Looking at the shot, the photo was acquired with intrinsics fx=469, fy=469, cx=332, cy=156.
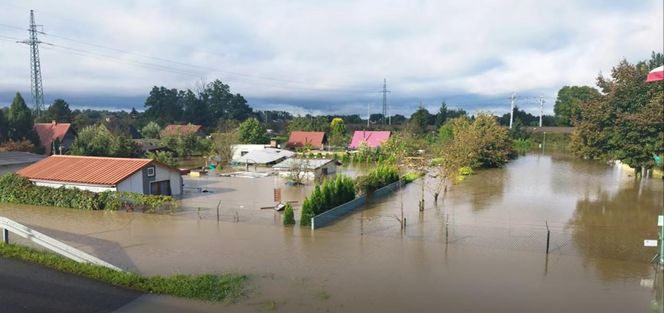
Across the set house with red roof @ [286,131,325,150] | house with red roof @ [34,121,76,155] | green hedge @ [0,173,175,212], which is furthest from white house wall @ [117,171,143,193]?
house with red roof @ [286,131,325,150]

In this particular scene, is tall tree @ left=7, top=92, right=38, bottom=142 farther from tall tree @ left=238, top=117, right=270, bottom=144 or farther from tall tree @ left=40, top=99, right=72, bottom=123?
tall tree @ left=40, top=99, right=72, bottom=123

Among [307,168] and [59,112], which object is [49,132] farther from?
[307,168]

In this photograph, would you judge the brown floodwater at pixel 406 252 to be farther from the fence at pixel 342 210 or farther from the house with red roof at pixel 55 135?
the house with red roof at pixel 55 135

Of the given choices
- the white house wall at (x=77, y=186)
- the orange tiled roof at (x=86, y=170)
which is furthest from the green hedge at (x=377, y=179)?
the white house wall at (x=77, y=186)

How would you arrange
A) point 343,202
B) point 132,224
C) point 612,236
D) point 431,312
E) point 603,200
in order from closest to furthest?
point 431,312 < point 612,236 < point 132,224 < point 343,202 < point 603,200

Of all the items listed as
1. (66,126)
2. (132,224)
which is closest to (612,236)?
(132,224)

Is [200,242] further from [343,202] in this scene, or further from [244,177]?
[244,177]

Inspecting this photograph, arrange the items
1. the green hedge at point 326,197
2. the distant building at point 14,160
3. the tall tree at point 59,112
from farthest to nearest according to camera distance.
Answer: the tall tree at point 59,112 → the distant building at point 14,160 → the green hedge at point 326,197
